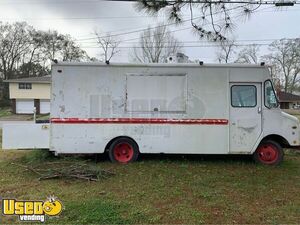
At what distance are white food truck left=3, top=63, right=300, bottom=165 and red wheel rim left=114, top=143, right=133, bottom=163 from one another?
0.15m

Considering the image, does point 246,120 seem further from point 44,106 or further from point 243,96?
point 44,106

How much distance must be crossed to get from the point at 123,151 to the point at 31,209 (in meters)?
4.06

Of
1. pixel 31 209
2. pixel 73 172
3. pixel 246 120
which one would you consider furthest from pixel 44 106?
pixel 31 209

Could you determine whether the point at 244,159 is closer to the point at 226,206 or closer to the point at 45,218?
the point at 226,206

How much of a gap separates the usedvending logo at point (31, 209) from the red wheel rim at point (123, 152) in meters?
3.57

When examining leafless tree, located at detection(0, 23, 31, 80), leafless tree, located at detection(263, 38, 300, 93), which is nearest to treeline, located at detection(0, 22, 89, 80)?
leafless tree, located at detection(0, 23, 31, 80)

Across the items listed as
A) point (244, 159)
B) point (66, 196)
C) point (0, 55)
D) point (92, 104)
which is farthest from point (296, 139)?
point (0, 55)

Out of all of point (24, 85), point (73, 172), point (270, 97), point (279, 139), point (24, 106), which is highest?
point (24, 85)

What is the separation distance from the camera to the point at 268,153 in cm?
930

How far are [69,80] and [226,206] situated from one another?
5368 millimetres

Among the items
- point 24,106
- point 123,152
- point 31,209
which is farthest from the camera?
point 24,106

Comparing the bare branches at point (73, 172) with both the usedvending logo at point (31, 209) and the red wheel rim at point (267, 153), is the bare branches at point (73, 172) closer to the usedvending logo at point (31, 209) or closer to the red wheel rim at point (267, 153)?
the usedvending logo at point (31, 209)

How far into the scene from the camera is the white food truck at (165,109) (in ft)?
29.7

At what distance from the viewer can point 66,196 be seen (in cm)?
623
